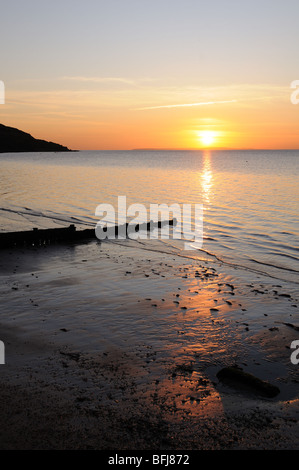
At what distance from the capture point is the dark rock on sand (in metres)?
10.3

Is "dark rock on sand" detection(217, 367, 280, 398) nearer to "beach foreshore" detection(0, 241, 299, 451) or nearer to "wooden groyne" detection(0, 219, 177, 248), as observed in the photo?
"beach foreshore" detection(0, 241, 299, 451)

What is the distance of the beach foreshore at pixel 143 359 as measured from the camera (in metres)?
8.52

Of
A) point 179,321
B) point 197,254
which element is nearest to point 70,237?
point 197,254

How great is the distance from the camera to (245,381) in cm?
1067

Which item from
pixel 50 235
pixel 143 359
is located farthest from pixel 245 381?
pixel 50 235

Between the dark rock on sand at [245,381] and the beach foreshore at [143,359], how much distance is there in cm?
16

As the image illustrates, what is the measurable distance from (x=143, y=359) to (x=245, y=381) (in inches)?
129

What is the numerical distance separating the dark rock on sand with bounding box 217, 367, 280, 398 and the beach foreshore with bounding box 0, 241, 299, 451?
0.51ft

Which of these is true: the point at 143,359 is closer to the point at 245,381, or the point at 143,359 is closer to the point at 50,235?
the point at 245,381

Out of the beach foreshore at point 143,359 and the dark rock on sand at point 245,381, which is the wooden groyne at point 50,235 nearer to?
the beach foreshore at point 143,359

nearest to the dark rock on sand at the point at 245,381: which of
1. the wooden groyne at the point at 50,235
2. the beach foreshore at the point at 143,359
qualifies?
the beach foreshore at the point at 143,359

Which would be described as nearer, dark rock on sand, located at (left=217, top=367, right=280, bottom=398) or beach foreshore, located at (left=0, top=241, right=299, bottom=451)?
beach foreshore, located at (left=0, top=241, right=299, bottom=451)

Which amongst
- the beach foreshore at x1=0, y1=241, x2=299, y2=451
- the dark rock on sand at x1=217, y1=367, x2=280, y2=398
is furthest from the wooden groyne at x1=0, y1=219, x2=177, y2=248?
the dark rock on sand at x1=217, y1=367, x2=280, y2=398
